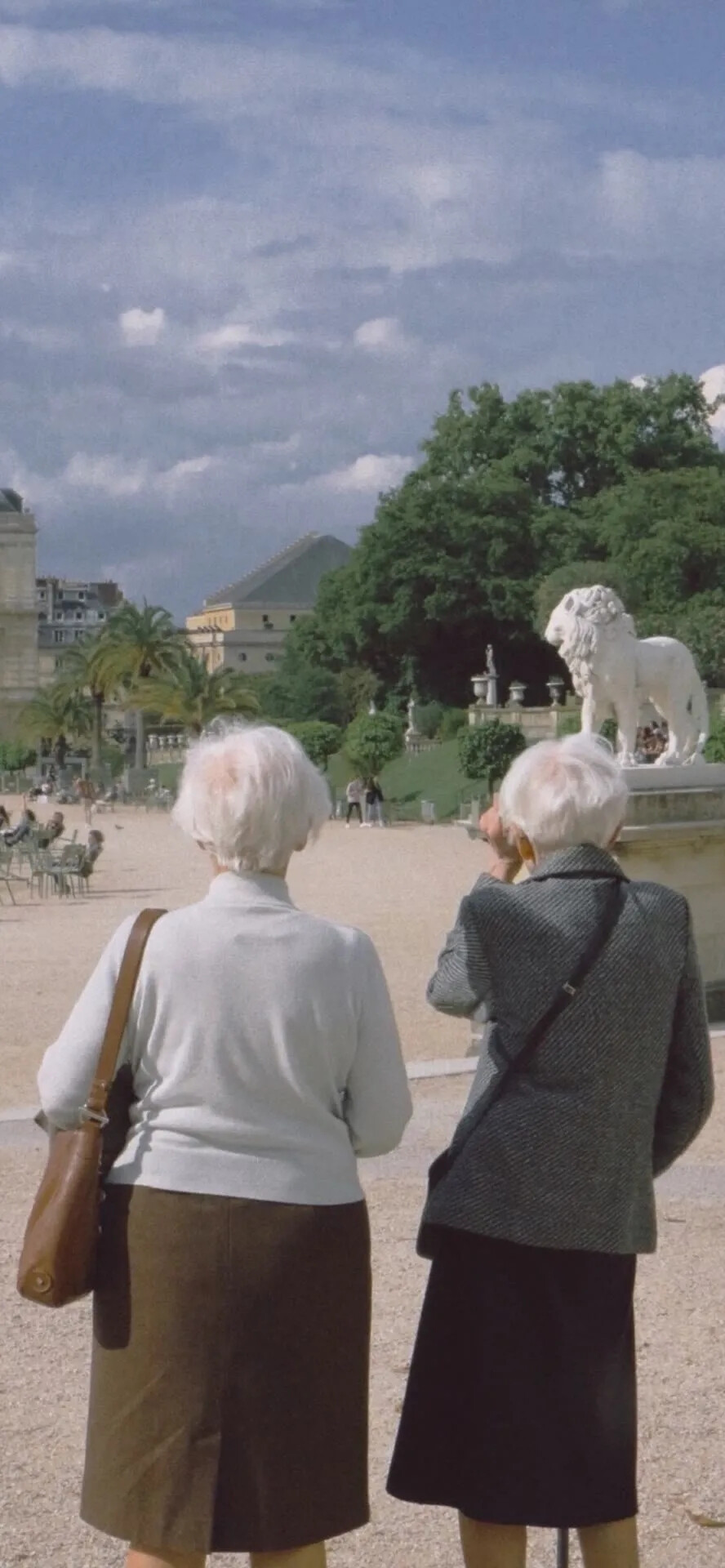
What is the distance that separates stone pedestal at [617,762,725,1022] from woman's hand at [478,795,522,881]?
7.62 m

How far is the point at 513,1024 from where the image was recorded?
10.9 ft

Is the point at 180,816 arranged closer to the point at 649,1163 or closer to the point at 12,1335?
the point at 649,1163

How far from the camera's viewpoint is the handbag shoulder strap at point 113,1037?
3041mm

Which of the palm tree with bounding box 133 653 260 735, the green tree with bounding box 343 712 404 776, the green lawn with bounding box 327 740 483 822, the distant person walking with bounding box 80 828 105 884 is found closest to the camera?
the distant person walking with bounding box 80 828 105 884

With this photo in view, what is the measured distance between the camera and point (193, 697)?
57.1 m

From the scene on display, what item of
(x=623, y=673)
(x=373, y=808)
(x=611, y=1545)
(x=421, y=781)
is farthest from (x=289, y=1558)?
(x=421, y=781)

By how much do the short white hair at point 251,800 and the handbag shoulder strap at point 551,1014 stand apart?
0.47 m

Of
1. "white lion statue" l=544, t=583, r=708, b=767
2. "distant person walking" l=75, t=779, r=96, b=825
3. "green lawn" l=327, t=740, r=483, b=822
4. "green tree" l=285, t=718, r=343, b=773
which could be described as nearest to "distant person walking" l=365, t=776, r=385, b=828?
"green lawn" l=327, t=740, r=483, b=822

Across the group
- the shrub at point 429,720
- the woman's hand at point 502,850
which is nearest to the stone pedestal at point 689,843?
the woman's hand at point 502,850

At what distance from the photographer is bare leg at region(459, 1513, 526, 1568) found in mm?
3414

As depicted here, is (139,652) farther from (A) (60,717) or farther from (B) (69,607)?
(B) (69,607)

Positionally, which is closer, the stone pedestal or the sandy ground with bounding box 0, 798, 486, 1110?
the stone pedestal

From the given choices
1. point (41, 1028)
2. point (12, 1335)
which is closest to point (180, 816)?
point (12, 1335)

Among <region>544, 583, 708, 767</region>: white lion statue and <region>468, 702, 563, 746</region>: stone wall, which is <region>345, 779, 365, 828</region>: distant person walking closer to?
<region>468, 702, 563, 746</region>: stone wall
